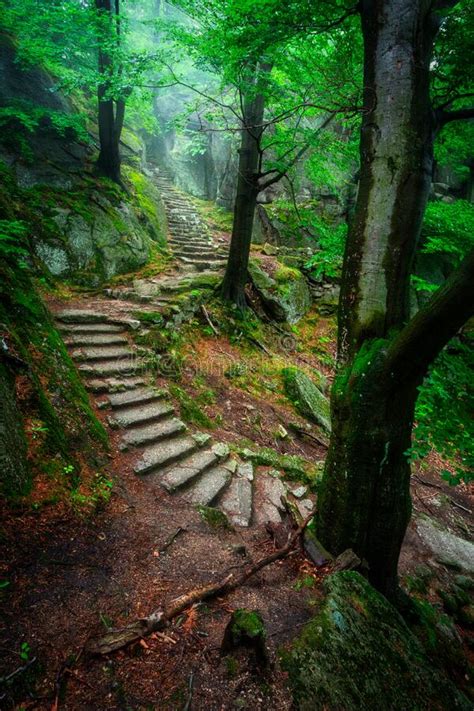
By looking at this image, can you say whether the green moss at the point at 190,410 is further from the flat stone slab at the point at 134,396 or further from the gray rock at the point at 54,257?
the gray rock at the point at 54,257

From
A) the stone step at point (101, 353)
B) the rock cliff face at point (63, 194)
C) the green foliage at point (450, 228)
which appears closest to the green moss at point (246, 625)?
the stone step at point (101, 353)

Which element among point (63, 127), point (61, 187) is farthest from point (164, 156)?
point (61, 187)

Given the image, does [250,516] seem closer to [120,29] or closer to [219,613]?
[219,613]

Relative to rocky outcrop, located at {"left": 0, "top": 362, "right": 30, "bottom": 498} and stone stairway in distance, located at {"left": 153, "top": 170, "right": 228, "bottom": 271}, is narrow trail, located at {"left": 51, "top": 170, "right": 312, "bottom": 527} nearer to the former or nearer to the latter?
rocky outcrop, located at {"left": 0, "top": 362, "right": 30, "bottom": 498}

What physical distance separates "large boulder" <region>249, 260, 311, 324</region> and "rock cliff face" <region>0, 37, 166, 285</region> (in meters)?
3.53

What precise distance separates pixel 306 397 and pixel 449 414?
5017 mm

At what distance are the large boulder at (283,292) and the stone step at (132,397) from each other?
213 inches

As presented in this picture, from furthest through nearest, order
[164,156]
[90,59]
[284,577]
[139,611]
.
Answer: [164,156] → [90,59] → [284,577] → [139,611]

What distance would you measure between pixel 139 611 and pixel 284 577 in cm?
132

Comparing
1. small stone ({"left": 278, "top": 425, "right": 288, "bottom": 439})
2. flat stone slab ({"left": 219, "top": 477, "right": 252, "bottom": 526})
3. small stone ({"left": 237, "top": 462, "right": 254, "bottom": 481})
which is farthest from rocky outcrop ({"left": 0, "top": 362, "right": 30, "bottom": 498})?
small stone ({"left": 278, "top": 425, "right": 288, "bottom": 439})

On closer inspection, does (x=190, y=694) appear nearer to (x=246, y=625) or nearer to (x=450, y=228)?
(x=246, y=625)

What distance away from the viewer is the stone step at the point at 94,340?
5.54m

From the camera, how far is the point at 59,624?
1.96 metres

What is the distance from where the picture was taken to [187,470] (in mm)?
4422
